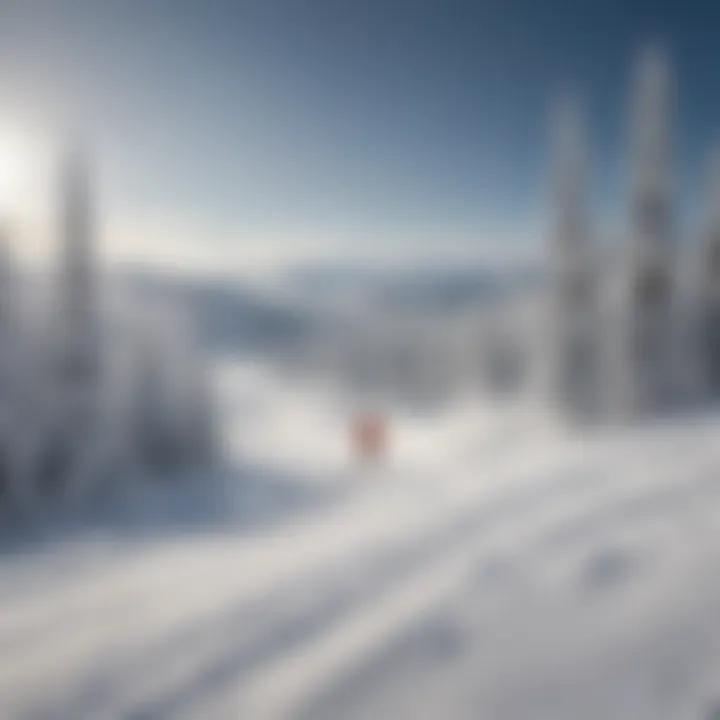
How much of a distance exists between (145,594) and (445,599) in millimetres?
2729

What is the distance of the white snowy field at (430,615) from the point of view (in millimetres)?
2971

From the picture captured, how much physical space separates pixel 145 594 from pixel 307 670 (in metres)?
2.31

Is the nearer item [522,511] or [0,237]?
[522,511]

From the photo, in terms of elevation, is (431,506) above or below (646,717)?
below

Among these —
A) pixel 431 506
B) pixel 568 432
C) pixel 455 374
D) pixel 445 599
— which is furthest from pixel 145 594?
pixel 455 374

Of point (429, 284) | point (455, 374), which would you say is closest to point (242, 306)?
point (429, 284)

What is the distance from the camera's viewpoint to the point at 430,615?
3617 millimetres

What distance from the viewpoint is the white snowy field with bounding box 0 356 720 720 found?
297 cm

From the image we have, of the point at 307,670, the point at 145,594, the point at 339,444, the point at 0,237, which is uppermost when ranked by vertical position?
the point at 0,237

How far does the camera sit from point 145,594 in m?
5.05

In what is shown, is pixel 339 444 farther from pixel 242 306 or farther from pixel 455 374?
pixel 242 306

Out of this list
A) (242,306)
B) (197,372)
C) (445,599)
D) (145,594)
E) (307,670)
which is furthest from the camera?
(242,306)

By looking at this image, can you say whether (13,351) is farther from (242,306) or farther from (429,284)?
(242,306)

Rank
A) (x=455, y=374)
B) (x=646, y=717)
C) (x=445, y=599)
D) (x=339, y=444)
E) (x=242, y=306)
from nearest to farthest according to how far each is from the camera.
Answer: (x=646, y=717), (x=445, y=599), (x=339, y=444), (x=455, y=374), (x=242, y=306)
